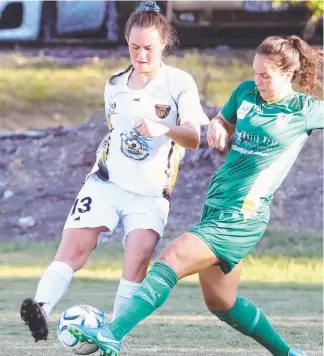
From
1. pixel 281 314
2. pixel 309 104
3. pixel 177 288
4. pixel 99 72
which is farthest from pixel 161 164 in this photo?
pixel 99 72

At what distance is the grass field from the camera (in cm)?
666

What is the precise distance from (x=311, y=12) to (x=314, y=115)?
10.7 m

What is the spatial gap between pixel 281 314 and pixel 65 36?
8.26 meters

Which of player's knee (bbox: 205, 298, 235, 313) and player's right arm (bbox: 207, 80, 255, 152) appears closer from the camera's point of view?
player's right arm (bbox: 207, 80, 255, 152)

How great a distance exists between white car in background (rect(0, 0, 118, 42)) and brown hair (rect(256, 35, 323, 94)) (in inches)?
412

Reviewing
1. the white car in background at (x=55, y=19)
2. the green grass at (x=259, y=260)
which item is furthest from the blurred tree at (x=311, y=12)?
the green grass at (x=259, y=260)

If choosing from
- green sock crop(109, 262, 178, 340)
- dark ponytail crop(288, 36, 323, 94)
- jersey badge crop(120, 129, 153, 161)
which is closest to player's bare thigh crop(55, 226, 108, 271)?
jersey badge crop(120, 129, 153, 161)

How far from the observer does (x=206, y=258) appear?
17.1 feet

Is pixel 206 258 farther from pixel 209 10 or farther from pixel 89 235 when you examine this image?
pixel 209 10

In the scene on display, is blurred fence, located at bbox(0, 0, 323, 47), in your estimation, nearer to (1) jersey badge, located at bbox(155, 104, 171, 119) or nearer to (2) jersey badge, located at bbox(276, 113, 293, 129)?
(1) jersey badge, located at bbox(155, 104, 171, 119)

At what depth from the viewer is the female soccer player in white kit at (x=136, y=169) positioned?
5.48 metres

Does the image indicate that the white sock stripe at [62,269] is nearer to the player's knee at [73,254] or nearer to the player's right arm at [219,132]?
the player's knee at [73,254]

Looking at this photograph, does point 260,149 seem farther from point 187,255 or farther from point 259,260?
point 259,260

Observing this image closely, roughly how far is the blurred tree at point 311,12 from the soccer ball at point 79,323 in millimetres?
11002
